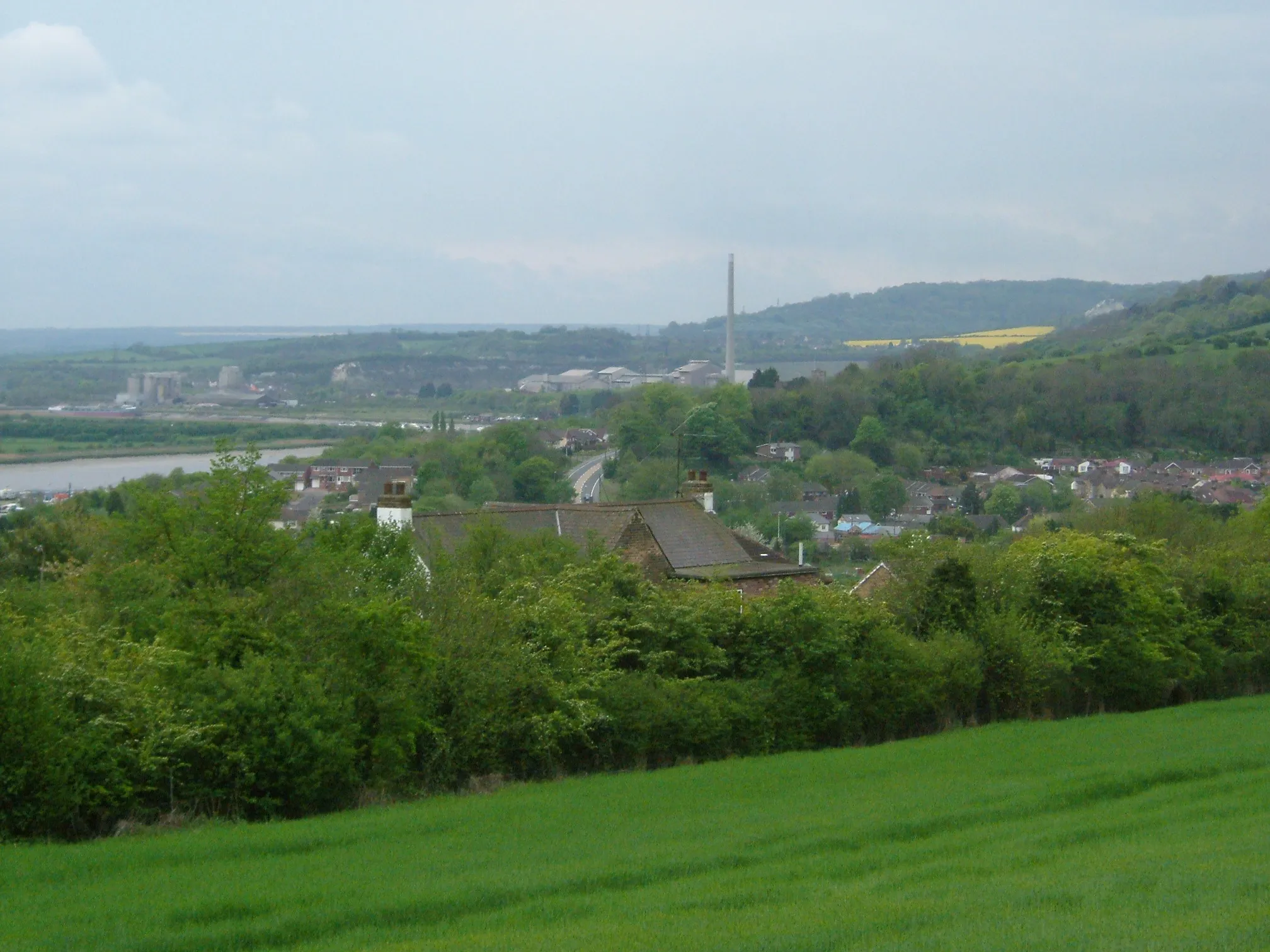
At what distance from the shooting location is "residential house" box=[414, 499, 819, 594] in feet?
108

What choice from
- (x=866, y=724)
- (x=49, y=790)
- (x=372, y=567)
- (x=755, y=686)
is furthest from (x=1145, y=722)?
(x=49, y=790)

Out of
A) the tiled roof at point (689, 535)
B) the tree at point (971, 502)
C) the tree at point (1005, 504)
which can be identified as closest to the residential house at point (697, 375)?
the tree at point (971, 502)

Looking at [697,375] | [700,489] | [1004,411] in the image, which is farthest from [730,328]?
[700,489]

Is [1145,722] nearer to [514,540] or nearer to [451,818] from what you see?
[514,540]

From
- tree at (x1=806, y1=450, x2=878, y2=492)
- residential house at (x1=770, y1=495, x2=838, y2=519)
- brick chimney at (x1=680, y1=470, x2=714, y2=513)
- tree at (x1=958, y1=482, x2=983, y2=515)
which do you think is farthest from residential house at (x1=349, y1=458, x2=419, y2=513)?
tree at (x1=958, y1=482, x2=983, y2=515)

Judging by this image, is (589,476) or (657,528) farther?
(589,476)

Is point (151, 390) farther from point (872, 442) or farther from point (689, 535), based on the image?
point (689, 535)

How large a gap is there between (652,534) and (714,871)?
20167mm

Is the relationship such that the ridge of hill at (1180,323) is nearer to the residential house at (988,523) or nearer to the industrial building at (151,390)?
the residential house at (988,523)

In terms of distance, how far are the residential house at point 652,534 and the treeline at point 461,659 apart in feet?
13.4

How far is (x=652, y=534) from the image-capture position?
33531 millimetres

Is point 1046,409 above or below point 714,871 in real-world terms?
below

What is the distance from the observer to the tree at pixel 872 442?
108250 millimetres

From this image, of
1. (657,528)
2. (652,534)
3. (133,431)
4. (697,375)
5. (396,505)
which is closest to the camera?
(396,505)
